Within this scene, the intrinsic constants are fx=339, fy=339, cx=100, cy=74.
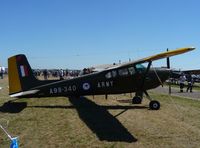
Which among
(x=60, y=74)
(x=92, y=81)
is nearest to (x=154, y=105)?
(x=92, y=81)

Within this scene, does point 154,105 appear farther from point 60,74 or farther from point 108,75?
point 60,74

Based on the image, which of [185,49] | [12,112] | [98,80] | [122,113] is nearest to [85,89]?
[98,80]

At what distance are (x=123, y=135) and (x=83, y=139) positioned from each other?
1.25 meters

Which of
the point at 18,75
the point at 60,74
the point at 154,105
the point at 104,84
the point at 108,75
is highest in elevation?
the point at 18,75

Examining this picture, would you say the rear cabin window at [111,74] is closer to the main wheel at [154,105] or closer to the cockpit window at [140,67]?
the cockpit window at [140,67]

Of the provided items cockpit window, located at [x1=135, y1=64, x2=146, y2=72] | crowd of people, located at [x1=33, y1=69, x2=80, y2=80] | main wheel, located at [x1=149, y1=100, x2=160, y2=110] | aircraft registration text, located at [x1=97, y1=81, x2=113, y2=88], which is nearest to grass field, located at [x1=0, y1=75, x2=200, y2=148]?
main wheel, located at [x1=149, y1=100, x2=160, y2=110]

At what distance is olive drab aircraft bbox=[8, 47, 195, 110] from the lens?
16344 millimetres

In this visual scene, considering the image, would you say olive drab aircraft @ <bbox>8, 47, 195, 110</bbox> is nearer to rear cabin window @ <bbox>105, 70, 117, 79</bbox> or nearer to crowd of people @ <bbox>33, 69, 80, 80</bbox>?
rear cabin window @ <bbox>105, 70, 117, 79</bbox>

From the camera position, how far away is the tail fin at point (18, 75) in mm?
16344

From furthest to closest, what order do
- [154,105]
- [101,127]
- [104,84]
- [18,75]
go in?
[104,84], [18,75], [154,105], [101,127]

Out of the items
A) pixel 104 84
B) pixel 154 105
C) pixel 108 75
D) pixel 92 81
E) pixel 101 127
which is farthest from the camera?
pixel 108 75

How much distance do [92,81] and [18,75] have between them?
3621mm

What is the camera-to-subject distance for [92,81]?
1684 centimetres

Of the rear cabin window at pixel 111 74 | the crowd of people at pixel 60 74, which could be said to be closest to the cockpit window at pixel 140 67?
the rear cabin window at pixel 111 74
